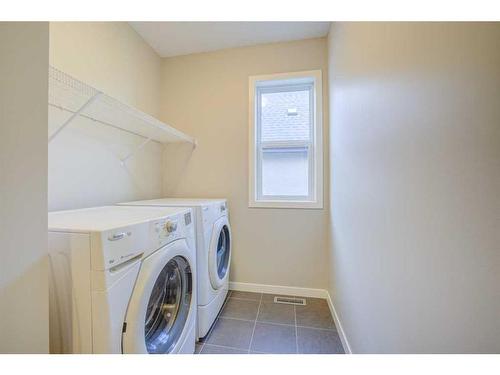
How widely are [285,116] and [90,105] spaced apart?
1615mm

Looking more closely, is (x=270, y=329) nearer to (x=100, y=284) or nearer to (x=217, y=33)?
(x=100, y=284)

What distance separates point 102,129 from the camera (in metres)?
1.51

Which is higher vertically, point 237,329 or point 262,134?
point 262,134

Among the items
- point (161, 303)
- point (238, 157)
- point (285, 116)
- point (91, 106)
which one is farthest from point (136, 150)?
point (285, 116)

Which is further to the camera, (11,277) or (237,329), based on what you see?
(237,329)

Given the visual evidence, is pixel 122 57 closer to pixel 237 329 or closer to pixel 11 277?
pixel 11 277

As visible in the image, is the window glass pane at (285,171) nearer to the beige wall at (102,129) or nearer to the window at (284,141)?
the window at (284,141)

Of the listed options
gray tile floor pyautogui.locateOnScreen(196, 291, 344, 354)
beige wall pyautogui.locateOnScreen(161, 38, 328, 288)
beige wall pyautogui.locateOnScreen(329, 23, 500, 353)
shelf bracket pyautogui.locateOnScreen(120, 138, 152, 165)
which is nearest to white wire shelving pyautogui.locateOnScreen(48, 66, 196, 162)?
shelf bracket pyautogui.locateOnScreen(120, 138, 152, 165)

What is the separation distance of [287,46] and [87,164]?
2006mm

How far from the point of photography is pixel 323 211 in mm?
1929

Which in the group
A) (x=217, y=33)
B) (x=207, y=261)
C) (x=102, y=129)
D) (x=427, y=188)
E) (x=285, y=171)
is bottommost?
(x=207, y=261)

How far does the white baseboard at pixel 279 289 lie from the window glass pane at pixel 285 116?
1480 mm

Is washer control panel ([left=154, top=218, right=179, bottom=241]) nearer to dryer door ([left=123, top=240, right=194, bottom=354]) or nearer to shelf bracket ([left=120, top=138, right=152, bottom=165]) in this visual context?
dryer door ([left=123, top=240, right=194, bottom=354])
